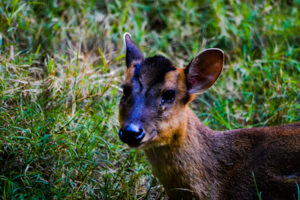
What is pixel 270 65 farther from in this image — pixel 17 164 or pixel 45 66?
pixel 17 164

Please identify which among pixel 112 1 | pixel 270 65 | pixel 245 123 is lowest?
pixel 245 123

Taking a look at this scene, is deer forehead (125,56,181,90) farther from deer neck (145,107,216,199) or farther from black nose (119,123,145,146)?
black nose (119,123,145,146)

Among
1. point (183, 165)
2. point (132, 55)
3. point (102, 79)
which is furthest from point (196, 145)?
point (102, 79)

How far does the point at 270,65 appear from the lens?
631cm

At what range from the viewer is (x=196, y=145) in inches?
165

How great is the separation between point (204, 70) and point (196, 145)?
0.68 metres

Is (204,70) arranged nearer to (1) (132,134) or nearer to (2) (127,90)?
(2) (127,90)

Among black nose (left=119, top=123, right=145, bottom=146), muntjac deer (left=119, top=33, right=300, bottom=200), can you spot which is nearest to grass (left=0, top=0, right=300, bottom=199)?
muntjac deer (left=119, top=33, right=300, bottom=200)

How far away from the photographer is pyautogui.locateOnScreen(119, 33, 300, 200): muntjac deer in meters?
3.96

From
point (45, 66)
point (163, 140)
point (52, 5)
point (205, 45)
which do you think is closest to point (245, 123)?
point (205, 45)

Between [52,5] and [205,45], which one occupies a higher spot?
[52,5]

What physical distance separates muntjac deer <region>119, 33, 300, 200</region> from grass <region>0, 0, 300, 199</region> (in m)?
0.54

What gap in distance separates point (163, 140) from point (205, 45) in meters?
3.19

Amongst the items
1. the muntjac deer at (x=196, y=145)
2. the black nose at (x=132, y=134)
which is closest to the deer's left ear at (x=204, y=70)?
the muntjac deer at (x=196, y=145)
